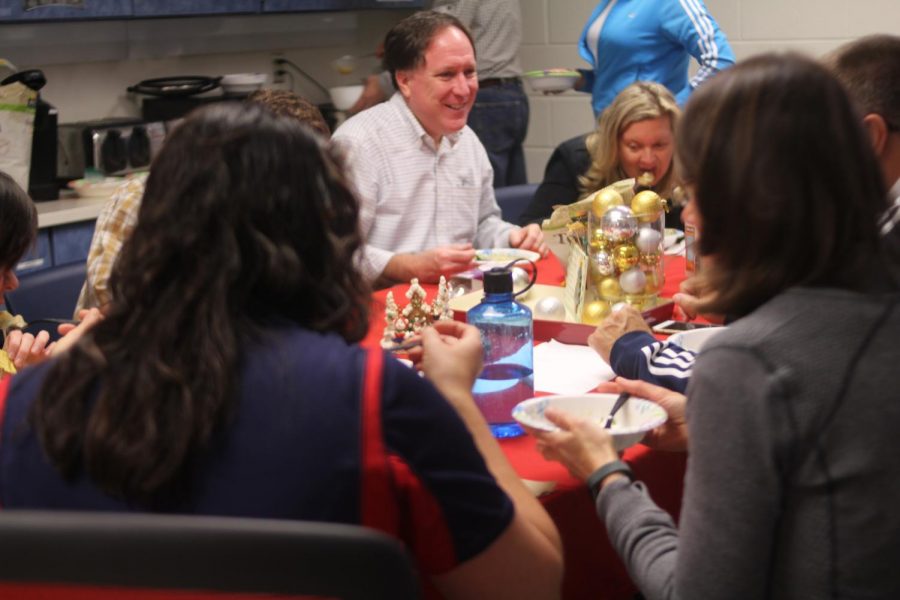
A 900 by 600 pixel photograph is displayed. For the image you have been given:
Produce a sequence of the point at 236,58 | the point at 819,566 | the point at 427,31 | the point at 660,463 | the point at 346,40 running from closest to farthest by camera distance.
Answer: the point at 819,566
the point at 660,463
the point at 427,31
the point at 236,58
the point at 346,40

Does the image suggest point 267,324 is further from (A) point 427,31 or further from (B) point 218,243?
(A) point 427,31

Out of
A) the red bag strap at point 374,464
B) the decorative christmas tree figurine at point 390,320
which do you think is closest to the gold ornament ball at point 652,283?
the decorative christmas tree figurine at point 390,320

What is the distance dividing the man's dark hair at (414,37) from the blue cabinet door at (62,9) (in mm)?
1285

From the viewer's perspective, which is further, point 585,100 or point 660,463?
point 585,100

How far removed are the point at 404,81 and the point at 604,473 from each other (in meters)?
2.08

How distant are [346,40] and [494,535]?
4556 mm

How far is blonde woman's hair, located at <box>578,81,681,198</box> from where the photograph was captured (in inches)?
129

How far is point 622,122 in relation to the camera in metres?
3.28

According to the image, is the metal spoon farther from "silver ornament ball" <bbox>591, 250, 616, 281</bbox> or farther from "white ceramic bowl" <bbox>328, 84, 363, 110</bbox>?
"white ceramic bowl" <bbox>328, 84, 363, 110</bbox>

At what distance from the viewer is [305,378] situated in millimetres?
960

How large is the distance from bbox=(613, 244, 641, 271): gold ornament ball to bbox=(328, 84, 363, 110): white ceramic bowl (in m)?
2.76

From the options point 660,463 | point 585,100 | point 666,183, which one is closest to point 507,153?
point 585,100

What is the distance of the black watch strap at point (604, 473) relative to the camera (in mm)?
1319

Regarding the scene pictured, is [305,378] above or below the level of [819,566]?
above
